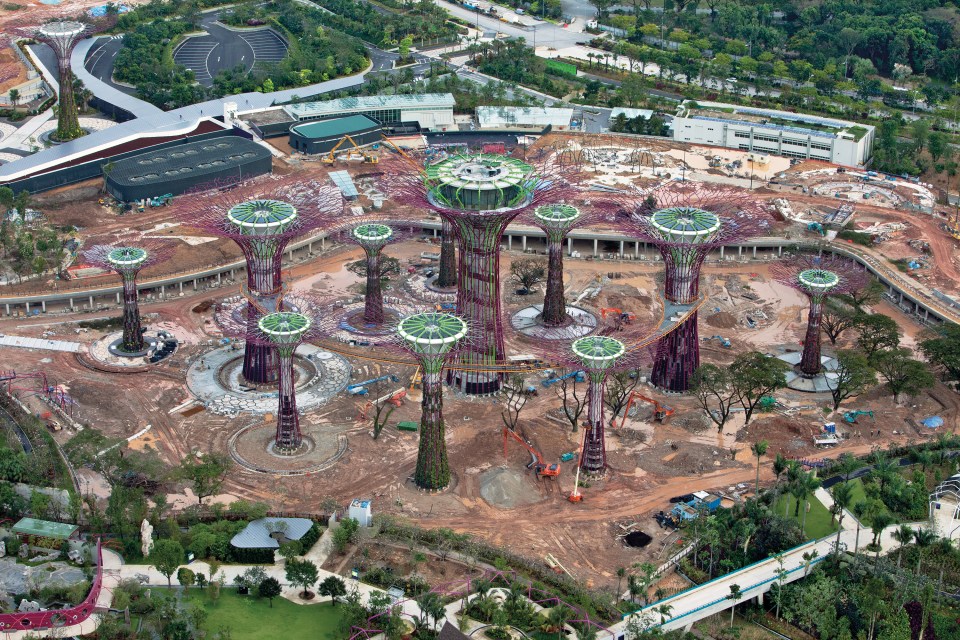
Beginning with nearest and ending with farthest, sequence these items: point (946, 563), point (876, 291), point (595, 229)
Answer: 1. point (946, 563)
2. point (876, 291)
3. point (595, 229)

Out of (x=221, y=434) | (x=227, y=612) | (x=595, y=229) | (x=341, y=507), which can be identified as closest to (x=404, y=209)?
(x=595, y=229)

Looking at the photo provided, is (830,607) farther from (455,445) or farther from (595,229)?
(595,229)

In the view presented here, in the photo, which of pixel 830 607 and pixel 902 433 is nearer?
pixel 830 607

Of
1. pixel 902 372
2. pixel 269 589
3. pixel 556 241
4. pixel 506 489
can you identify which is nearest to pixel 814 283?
pixel 902 372

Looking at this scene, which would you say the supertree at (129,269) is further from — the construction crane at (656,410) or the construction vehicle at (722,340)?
the construction vehicle at (722,340)

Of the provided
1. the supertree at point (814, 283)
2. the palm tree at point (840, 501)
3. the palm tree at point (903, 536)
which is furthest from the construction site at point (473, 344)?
the palm tree at point (903, 536)

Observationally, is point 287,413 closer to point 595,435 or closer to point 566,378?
point 595,435
